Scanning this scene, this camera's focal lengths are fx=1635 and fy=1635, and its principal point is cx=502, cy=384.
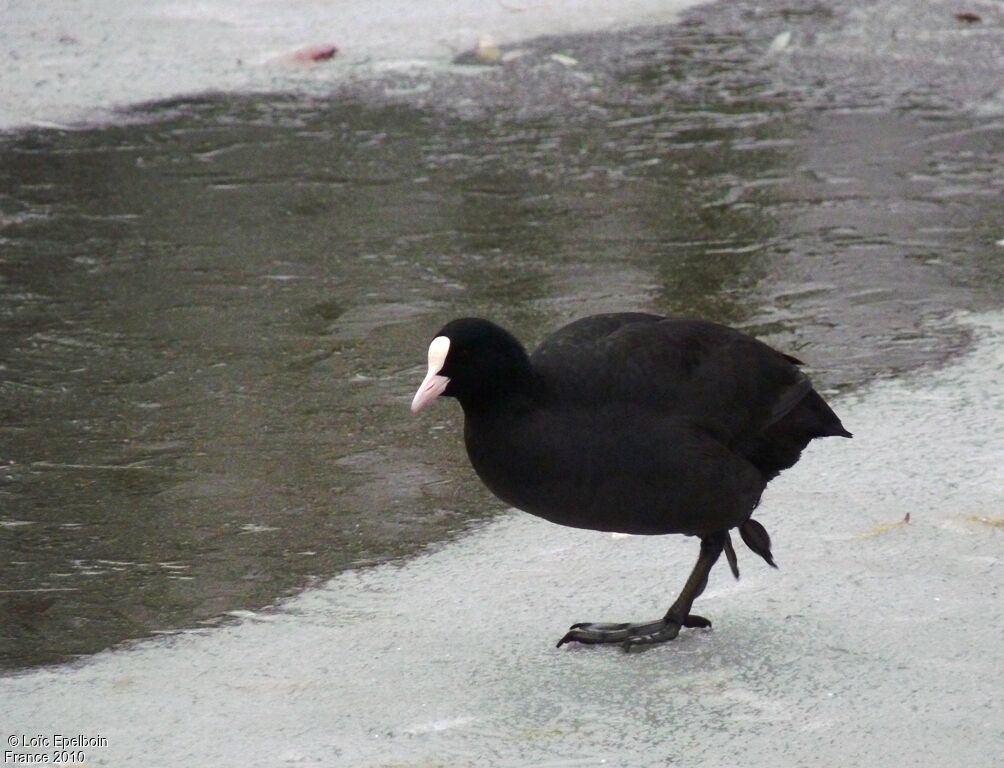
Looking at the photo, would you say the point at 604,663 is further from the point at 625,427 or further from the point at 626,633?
the point at 625,427

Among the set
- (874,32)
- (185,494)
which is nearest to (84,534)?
(185,494)

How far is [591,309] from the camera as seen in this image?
620cm

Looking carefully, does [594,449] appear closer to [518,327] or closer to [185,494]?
[185,494]

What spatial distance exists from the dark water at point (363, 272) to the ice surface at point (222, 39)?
40 centimetres

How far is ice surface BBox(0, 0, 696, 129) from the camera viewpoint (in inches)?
367

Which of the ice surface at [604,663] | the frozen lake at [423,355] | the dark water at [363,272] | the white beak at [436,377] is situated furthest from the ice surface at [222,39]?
the white beak at [436,377]

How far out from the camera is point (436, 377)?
3617 mm

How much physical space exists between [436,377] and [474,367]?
3.5 inches

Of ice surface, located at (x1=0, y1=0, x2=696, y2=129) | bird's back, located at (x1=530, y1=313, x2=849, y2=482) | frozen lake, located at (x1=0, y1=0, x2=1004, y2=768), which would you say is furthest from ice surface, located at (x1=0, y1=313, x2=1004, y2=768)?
ice surface, located at (x1=0, y1=0, x2=696, y2=129)

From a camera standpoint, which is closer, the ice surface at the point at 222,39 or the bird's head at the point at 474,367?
the bird's head at the point at 474,367

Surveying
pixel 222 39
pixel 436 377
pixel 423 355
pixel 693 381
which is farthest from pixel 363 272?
pixel 222 39

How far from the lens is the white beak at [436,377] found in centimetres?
360

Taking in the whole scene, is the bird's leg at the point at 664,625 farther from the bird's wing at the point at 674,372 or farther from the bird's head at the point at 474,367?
the bird's head at the point at 474,367

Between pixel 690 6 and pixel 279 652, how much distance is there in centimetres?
793
